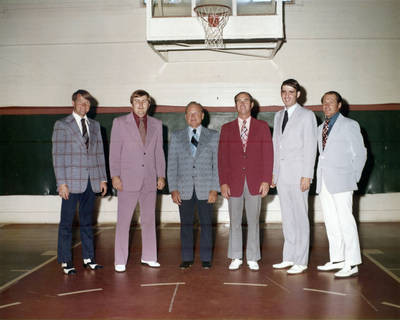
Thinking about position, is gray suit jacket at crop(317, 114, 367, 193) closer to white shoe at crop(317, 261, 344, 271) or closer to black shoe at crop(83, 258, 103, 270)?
white shoe at crop(317, 261, 344, 271)

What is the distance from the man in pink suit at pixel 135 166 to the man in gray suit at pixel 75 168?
0.22 metres

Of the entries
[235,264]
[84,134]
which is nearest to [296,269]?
[235,264]

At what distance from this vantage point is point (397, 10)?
20.8 feet

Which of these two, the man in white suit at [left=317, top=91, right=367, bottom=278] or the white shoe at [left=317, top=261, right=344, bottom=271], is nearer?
the man in white suit at [left=317, top=91, right=367, bottom=278]

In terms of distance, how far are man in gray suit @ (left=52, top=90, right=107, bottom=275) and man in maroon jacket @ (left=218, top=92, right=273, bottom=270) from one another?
4.06 ft

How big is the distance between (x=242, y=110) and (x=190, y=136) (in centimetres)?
56

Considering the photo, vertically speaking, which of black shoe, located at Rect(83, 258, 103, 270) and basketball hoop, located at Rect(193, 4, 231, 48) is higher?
basketball hoop, located at Rect(193, 4, 231, 48)

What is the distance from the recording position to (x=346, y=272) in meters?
3.62

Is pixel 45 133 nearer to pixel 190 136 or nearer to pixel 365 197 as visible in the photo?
pixel 190 136

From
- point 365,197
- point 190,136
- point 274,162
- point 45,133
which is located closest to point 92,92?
point 45,133

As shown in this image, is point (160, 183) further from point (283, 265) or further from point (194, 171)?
point (283, 265)

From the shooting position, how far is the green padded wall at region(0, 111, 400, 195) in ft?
21.0

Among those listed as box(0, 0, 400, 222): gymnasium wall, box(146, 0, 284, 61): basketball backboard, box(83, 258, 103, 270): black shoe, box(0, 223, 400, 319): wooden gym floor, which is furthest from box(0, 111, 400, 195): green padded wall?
box(83, 258, 103, 270): black shoe

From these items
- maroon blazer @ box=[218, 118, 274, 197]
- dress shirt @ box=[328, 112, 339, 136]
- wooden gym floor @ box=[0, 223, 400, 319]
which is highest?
dress shirt @ box=[328, 112, 339, 136]
